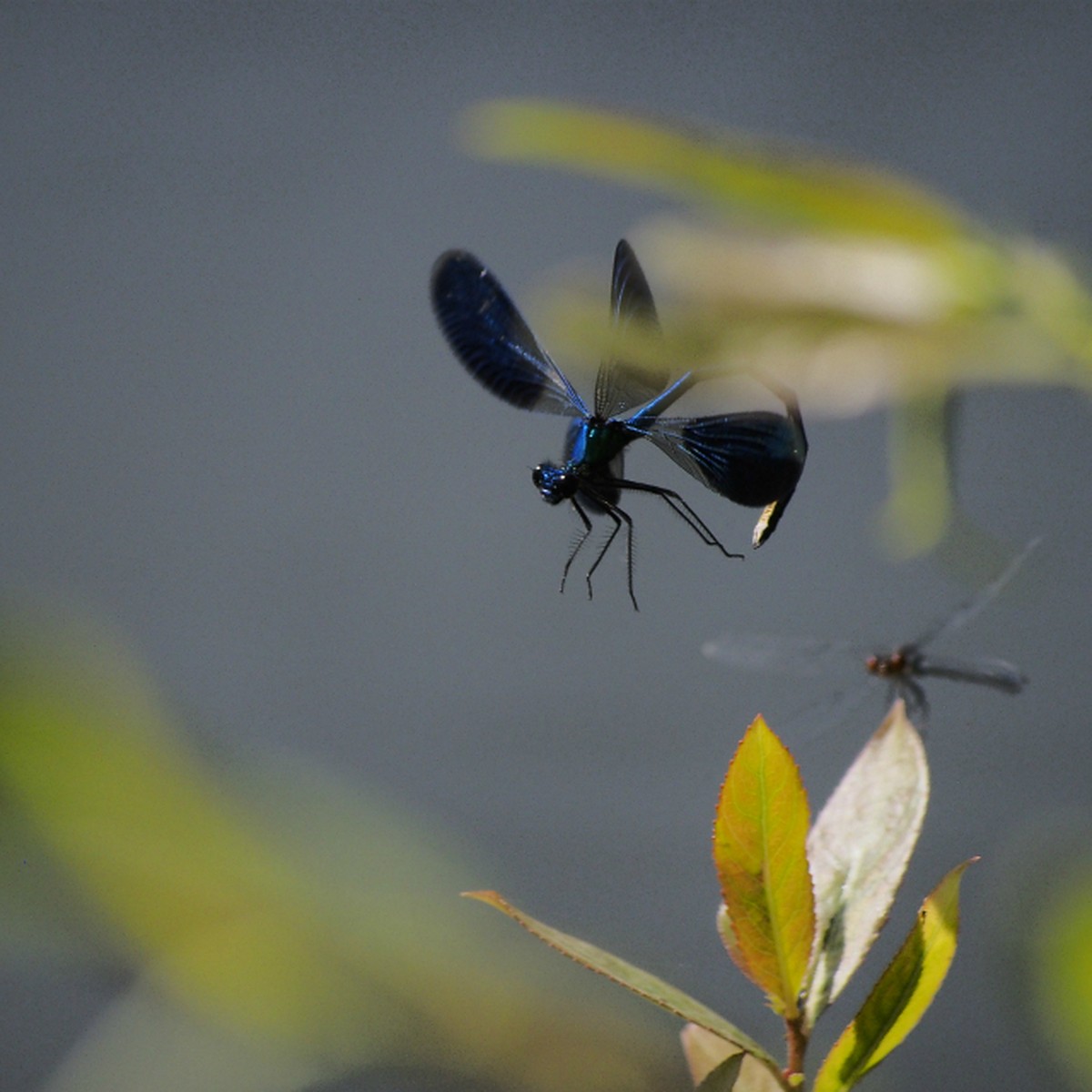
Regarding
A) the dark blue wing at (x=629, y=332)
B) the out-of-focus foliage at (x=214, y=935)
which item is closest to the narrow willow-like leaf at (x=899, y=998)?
the dark blue wing at (x=629, y=332)

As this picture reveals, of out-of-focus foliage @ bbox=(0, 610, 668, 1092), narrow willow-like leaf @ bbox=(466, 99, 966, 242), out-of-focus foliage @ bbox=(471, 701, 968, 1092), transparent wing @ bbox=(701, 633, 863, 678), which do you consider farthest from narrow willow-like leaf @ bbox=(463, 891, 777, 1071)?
out-of-focus foliage @ bbox=(0, 610, 668, 1092)

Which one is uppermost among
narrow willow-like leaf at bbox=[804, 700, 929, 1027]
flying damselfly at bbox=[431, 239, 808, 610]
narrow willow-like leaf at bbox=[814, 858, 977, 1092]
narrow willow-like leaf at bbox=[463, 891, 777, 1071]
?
flying damselfly at bbox=[431, 239, 808, 610]

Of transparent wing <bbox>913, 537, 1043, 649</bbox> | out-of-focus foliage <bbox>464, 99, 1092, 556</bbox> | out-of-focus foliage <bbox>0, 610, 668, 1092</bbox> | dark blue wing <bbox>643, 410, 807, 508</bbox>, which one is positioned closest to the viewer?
dark blue wing <bbox>643, 410, 807, 508</bbox>

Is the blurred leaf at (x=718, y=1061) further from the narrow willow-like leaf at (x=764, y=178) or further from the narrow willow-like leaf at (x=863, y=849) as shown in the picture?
the narrow willow-like leaf at (x=764, y=178)

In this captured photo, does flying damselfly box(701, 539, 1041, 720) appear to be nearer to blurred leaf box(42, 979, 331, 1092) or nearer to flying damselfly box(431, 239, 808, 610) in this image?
flying damselfly box(431, 239, 808, 610)

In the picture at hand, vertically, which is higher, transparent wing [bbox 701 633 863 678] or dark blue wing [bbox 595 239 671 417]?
transparent wing [bbox 701 633 863 678]

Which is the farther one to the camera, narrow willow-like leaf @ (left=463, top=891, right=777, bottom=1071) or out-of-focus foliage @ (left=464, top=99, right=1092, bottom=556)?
out-of-focus foliage @ (left=464, top=99, right=1092, bottom=556)

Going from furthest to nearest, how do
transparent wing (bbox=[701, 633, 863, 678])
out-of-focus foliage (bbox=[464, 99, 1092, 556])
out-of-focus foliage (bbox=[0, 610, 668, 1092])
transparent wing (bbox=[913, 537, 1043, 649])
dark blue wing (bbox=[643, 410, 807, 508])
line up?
out-of-focus foliage (bbox=[0, 610, 668, 1092]) < transparent wing (bbox=[701, 633, 863, 678]) < transparent wing (bbox=[913, 537, 1043, 649]) < out-of-focus foliage (bbox=[464, 99, 1092, 556]) < dark blue wing (bbox=[643, 410, 807, 508])

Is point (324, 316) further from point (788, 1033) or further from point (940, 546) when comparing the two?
point (788, 1033)
